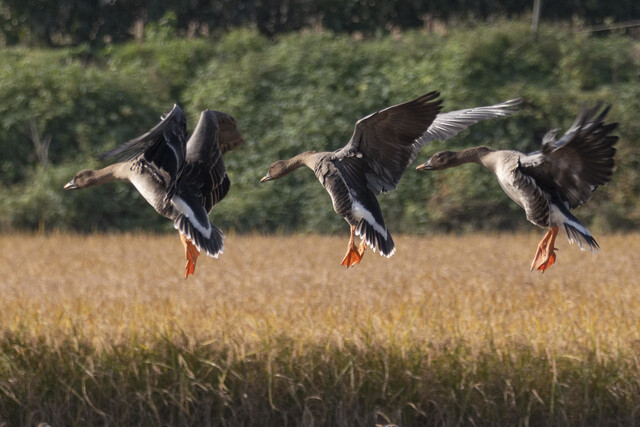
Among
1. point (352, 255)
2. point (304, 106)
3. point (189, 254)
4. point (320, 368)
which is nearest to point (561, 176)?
point (352, 255)

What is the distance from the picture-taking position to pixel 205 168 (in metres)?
3.56

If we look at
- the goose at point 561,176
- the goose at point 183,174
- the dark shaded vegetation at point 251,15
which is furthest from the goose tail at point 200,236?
the dark shaded vegetation at point 251,15

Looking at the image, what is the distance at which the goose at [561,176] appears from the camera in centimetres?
317

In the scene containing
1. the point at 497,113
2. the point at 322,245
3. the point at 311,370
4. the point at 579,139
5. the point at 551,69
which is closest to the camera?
the point at 579,139

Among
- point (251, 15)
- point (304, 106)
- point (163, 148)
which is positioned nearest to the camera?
point (163, 148)

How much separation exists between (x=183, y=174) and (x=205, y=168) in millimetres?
140

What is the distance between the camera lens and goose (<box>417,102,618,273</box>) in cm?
317

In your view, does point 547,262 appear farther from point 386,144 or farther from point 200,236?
point 200,236

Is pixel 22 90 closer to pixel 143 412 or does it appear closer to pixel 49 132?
pixel 49 132

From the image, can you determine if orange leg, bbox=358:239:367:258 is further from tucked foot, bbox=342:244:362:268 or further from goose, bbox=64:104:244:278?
goose, bbox=64:104:244:278

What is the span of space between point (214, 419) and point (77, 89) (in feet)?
38.1

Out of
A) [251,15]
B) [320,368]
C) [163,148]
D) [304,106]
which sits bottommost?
[304,106]

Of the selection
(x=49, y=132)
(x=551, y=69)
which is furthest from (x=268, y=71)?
(x=551, y=69)

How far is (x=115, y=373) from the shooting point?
7.55 metres
